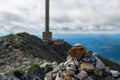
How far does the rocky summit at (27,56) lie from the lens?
23.1 meters

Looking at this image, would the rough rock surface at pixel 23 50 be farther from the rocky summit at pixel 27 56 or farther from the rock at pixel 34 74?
the rock at pixel 34 74

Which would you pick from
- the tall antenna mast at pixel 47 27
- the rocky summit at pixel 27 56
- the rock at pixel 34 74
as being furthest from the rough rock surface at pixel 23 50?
the rock at pixel 34 74

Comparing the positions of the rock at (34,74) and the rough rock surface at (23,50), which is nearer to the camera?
the rock at (34,74)

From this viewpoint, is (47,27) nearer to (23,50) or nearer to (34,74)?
(23,50)

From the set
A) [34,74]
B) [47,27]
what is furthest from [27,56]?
[47,27]

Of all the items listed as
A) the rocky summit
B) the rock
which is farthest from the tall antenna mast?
the rock

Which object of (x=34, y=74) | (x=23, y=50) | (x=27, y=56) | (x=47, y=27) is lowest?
(x=34, y=74)

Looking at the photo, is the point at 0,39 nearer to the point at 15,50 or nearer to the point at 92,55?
the point at 15,50

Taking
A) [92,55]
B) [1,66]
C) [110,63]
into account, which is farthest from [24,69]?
[110,63]

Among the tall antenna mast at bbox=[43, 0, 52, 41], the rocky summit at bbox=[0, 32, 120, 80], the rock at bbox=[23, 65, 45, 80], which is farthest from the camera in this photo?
the tall antenna mast at bbox=[43, 0, 52, 41]

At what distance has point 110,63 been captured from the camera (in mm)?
44000

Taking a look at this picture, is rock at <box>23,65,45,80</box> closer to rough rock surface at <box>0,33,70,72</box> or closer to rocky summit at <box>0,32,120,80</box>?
rocky summit at <box>0,32,120,80</box>

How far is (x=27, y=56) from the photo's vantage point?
94.9 ft

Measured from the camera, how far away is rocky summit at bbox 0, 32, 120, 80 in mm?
23125
